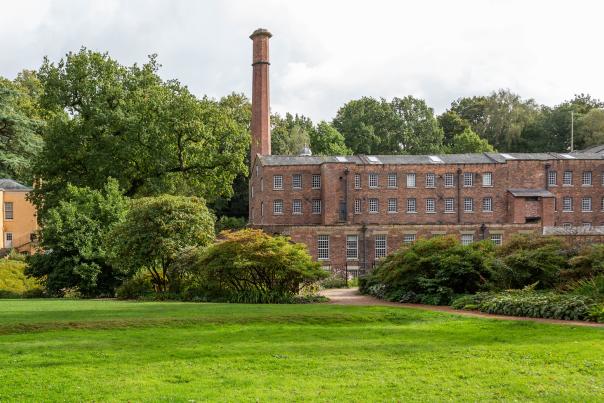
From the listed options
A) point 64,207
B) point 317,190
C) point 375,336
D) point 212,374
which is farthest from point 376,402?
point 317,190

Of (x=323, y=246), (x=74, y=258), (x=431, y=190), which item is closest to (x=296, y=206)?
(x=323, y=246)

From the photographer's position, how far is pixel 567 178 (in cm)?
6488

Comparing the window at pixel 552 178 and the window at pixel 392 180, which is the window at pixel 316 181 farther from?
the window at pixel 552 178

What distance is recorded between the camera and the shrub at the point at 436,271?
26.2 m

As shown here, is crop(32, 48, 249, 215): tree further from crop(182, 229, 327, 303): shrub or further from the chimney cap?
the chimney cap

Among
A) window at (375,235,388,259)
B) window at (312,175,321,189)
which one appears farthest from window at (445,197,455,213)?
window at (375,235,388,259)

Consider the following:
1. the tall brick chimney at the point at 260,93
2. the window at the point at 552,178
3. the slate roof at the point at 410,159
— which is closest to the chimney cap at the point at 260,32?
the tall brick chimney at the point at 260,93

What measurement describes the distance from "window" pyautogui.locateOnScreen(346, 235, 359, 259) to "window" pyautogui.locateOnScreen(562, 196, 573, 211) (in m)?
23.0

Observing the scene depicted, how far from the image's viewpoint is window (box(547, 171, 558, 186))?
211 ft

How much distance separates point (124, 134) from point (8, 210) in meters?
24.5

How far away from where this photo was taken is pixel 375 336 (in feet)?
51.0

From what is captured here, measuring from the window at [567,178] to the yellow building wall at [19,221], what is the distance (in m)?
47.4

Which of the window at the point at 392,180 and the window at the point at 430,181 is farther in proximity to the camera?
the window at the point at 430,181

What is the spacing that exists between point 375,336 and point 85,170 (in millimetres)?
34208
